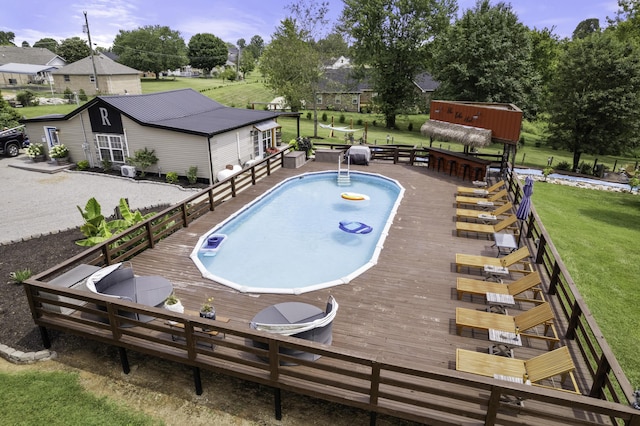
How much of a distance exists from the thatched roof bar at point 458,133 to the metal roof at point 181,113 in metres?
11.6

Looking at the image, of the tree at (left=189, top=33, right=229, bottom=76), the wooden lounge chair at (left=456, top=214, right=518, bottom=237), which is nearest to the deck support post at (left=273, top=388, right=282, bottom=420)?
the wooden lounge chair at (left=456, top=214, right=518, bottom=237)

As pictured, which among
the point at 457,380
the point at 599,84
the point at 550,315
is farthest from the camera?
the point at 599,84

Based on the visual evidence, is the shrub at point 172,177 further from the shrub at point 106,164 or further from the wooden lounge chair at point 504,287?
the wooden lounge chair at point 504,287

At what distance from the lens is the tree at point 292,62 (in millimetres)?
36156

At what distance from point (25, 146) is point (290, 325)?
30.8 m

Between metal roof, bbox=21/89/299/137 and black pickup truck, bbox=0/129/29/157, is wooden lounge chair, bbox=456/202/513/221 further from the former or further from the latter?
black pickup truck, bbox=0/129/29/157

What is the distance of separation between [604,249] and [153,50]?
9892cm

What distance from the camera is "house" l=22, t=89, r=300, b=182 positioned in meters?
21.0

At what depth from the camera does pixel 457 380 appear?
17.7ft

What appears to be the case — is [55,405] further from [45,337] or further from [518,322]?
[518,322]

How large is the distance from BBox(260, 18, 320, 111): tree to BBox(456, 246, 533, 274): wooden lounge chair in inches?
1199

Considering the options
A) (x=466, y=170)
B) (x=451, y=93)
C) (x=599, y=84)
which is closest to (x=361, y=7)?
(x=451, y=93)

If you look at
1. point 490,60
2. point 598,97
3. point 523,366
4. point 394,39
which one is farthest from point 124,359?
point 394,39

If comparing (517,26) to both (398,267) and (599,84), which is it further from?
(398,267)
